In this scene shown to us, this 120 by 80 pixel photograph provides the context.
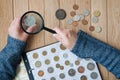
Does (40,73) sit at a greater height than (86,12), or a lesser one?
lesser

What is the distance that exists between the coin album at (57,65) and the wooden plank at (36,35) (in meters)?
0.03

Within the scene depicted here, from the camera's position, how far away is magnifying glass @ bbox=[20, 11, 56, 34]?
1173 millimetres

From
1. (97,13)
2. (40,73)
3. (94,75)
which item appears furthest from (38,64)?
(97,13)

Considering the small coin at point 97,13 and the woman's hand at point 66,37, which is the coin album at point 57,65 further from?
the small coin at point 97,13

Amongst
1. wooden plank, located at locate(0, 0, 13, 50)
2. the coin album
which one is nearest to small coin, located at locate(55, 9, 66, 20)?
the coin album

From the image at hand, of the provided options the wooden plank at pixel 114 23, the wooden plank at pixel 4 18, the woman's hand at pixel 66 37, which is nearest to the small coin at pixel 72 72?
the woman's hand at pixel 66 37

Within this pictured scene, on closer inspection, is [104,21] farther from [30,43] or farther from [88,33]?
[30,43]

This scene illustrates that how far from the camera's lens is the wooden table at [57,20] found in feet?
4.00

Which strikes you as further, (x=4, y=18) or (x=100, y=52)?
(x=4, y=18)

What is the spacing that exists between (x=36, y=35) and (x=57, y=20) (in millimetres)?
126

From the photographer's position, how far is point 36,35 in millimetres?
1258

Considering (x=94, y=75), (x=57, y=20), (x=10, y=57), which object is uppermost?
(x=57, y=20)

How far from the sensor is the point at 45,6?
125 cm

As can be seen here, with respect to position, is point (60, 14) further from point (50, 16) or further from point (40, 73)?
point (40, 73)
